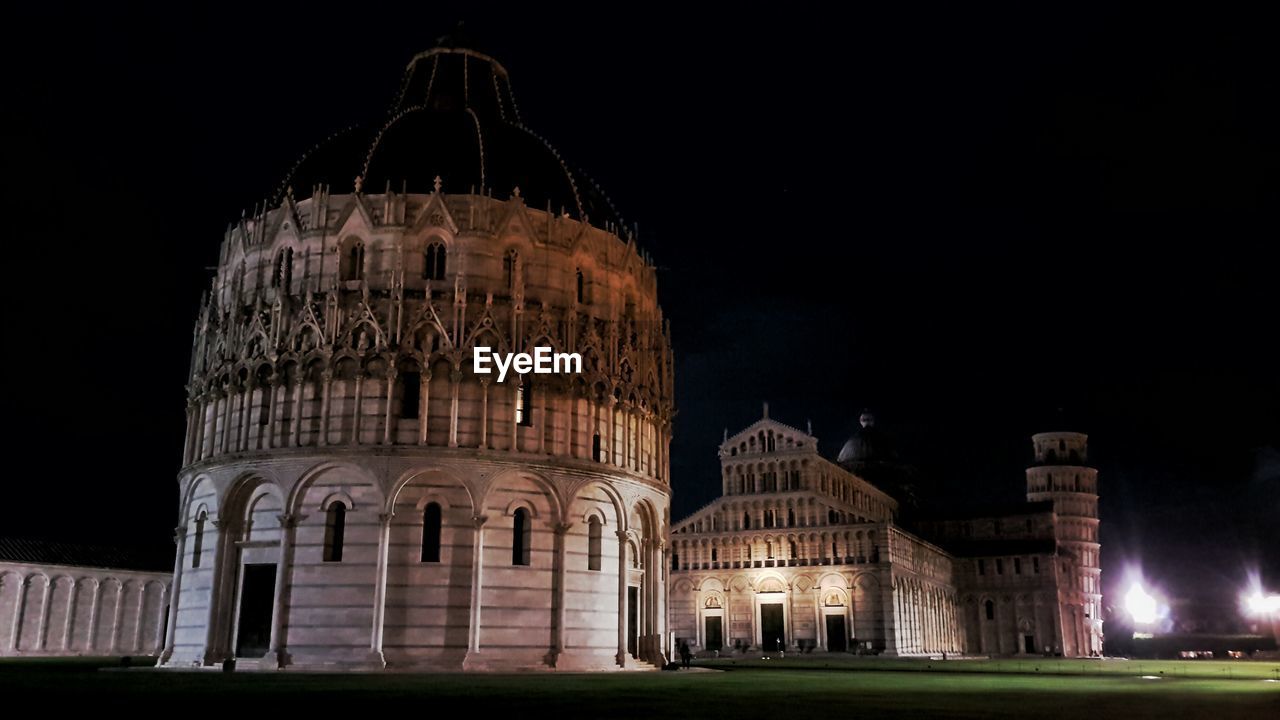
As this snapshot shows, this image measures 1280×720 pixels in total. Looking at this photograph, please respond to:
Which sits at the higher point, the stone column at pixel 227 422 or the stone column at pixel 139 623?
the stone column at pixel 227 422

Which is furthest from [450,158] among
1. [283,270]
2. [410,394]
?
[410,394]

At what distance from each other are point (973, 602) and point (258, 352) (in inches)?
3989

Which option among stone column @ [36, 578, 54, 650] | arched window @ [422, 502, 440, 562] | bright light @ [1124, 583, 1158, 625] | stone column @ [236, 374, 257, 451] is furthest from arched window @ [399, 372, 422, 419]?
bright light @ [1124, 583, 1158, 625]

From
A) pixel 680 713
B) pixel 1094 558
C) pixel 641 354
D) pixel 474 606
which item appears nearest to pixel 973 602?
pixel 1094 558

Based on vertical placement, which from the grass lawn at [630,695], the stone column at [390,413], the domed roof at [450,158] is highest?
the domed roof at [450,158]

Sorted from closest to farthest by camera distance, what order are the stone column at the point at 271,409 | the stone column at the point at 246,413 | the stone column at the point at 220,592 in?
the stone column at the point at 220,592, the stone column at the point at 271,409, the stone column at the point at 246,413

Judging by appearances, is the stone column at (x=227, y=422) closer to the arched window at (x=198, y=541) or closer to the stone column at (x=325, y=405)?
the arched window at (x=198, y=541)

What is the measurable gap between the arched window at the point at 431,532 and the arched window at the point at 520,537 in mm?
2937

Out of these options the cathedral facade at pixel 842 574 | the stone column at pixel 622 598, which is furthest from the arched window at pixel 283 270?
the cathedral facade at pixel 842 574

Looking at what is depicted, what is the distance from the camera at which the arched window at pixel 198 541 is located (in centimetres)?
4350

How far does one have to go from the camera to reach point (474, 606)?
40094 mm

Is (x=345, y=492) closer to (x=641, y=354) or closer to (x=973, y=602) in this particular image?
(x=641, y=354)

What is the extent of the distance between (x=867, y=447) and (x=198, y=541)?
110 m

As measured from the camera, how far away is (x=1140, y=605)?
140 meters
